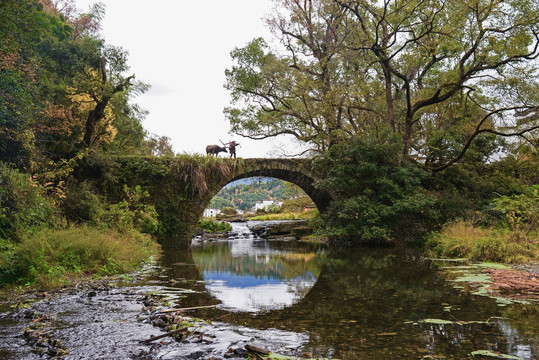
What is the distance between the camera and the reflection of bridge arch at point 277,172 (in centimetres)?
1433

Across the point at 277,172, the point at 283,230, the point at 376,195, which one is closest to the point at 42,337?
the point at 376,195

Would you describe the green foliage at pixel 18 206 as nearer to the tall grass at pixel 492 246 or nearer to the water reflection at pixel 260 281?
the water reflection at pixel 260 281

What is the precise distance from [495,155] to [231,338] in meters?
16.7

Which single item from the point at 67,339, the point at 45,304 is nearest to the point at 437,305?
the point at 67,339

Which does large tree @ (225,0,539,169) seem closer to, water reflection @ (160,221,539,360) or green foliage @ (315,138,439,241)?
green foliage @ (315,138,439,241)

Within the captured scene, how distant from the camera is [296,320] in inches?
149

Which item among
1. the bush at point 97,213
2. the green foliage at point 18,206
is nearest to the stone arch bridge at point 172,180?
the bush at point 97,213

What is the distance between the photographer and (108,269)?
21.7 feet

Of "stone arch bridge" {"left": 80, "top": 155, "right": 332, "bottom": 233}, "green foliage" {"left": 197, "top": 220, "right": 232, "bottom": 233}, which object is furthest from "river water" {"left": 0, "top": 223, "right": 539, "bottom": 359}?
A: "green foliage" {"left": 197, "top": 220, "right": 232, "bottom": 233}

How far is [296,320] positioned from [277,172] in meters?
12.3

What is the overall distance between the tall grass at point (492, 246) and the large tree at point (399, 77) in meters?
5.17

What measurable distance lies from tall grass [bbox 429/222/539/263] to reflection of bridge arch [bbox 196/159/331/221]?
6.73 meters

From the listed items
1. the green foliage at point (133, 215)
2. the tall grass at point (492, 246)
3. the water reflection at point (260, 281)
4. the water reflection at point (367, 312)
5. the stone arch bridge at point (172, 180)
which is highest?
the stone arch bridge at point (172, 180)

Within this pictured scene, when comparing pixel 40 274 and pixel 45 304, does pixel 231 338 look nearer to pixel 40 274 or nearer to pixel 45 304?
pixel 45 304
